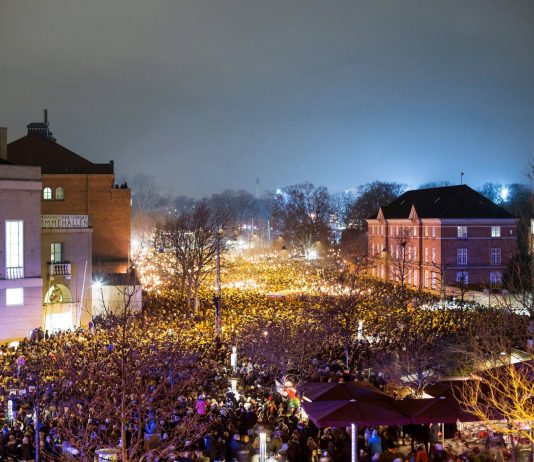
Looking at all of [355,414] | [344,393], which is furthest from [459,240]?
[355,414]

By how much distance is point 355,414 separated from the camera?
15.1m

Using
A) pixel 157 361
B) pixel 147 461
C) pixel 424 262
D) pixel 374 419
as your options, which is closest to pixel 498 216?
pixel 424 262

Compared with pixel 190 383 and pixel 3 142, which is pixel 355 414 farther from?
pixel 3 142

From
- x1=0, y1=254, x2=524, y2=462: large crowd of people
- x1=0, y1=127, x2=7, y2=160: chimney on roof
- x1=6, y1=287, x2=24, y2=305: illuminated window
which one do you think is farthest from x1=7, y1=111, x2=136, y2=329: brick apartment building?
x1=0, y1=254, x2=524, y2=462: large crowd of people

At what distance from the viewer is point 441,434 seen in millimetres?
17609

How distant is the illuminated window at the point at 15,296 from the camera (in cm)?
3350

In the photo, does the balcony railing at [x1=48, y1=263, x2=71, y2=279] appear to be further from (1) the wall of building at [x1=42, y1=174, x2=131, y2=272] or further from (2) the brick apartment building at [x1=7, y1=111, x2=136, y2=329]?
(1) the wall of building at [x1=42, y1=174, x2=131, y2=272]

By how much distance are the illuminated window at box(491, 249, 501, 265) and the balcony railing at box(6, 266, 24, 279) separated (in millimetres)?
41596

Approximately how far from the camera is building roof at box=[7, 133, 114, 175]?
53.6m

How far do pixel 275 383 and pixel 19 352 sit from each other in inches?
375

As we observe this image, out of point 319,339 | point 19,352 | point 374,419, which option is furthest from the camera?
point 319,339

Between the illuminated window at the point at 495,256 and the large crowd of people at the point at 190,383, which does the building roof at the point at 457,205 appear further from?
the large crowd of people at the point at 190,383

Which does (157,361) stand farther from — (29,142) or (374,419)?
(29,142)

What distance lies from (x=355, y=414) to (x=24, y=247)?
80.9ft
